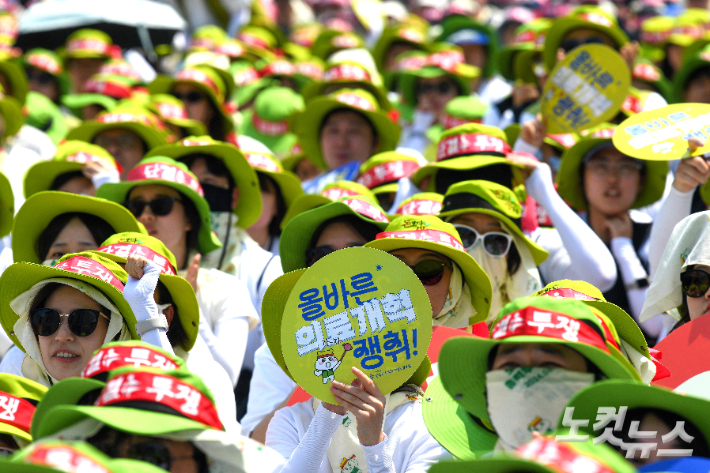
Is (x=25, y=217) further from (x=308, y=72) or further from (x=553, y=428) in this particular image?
(x=308, y=72)

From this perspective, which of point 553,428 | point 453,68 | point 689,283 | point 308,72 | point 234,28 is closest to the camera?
point 553,428

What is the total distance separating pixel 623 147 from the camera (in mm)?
4703

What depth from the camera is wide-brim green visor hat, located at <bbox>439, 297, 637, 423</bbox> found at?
8.81 feet

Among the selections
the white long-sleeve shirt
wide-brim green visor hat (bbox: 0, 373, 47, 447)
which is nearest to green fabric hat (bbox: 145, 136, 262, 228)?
the white long-sleeve shirt

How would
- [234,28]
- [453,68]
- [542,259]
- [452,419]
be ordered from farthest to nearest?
[234,28] < [453,68] < [542,259] < [452,419]

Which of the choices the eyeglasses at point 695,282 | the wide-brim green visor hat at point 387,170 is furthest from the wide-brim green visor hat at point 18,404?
the wide-brim green visor hat at point 387,170

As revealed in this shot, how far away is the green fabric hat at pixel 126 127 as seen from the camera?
6.93 metres

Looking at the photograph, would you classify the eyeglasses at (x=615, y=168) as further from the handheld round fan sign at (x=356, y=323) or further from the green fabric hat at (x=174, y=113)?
the green fabric hat at (x=174, y=113)

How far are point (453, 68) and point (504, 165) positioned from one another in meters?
3.75

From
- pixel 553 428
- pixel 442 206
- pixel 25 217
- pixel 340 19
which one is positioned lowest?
pixel 553 428

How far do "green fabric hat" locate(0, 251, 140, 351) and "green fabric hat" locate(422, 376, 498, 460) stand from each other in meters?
1.33

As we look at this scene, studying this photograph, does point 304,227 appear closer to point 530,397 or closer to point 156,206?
point 156,206

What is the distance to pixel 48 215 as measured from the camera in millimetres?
4930

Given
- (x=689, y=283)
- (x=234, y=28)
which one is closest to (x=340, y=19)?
(x=234, y=28)
